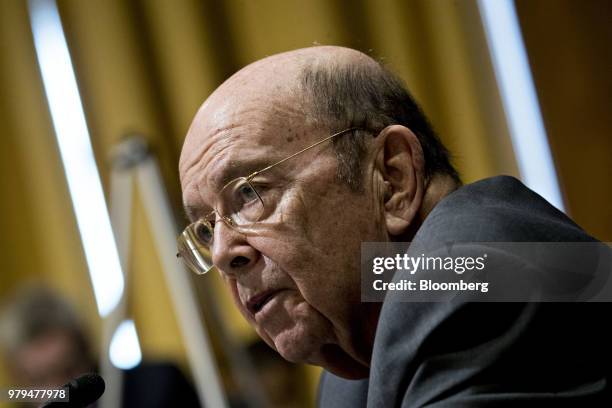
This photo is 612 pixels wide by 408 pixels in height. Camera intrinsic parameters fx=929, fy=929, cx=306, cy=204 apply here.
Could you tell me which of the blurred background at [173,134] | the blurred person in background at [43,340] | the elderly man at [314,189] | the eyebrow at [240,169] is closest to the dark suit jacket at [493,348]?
the elderly man at [314,189]

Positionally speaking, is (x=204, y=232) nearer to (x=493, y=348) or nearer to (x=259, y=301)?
(x=259, y=301)

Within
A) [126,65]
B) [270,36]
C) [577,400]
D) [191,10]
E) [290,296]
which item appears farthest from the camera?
[126,65]

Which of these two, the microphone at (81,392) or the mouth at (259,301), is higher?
the microphone at (81,392)

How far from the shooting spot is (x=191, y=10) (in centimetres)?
269

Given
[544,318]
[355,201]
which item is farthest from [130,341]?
[544,318]

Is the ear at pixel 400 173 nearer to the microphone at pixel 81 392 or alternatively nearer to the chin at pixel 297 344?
the chin at pixel 297 344

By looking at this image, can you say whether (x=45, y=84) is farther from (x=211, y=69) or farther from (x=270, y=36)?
(x=270, y=36)

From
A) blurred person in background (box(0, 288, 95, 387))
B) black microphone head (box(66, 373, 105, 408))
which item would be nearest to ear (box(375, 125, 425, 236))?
black microphone head (box(66, 373, 105, 408))

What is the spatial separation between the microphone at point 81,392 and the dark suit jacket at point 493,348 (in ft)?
1.21

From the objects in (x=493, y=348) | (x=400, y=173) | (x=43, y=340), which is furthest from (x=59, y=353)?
(x=493, y=348)

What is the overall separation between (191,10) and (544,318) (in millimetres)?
1809

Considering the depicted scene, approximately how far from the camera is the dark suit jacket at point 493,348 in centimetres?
110

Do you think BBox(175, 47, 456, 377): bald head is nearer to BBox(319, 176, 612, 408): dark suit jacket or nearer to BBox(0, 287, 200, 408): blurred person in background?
BBox(319, 176, 612, 408): dark suit jacket

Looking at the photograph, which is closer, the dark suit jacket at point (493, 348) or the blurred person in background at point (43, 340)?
the dark suit jacket at point (493, 348)
